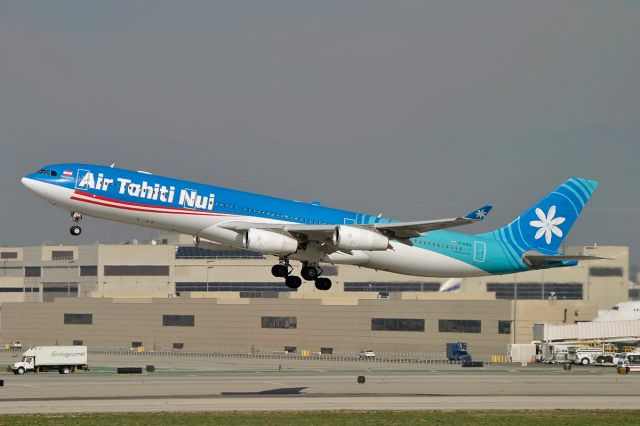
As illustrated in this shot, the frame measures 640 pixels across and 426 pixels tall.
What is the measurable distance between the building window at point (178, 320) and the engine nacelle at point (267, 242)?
283 feet

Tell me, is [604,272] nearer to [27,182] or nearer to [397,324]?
[397,324]

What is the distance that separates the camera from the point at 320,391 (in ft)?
257

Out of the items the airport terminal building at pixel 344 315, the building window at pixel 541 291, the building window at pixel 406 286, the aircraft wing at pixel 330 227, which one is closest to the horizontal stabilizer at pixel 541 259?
the aircraft wing at pixel 330 227

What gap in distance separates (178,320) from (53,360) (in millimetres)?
53679

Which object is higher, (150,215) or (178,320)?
(150,215)

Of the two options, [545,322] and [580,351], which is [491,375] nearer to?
[580,351]

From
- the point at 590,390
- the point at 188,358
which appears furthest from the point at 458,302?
the point at 590,390

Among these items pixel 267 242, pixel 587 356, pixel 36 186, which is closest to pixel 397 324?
pixel 587 356

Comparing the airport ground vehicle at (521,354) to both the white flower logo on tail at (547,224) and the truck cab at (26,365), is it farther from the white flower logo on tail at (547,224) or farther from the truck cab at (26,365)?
the truck cab at (26,365)

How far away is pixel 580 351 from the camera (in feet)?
405

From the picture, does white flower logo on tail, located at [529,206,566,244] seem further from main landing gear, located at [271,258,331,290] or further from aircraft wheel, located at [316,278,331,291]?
main landing gear, located at [271,258,331,290]

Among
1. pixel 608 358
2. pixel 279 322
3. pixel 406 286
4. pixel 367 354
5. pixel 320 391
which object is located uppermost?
pixel 406 286

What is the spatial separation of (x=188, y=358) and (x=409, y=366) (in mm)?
29883

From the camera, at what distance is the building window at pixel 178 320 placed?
15838 cm
